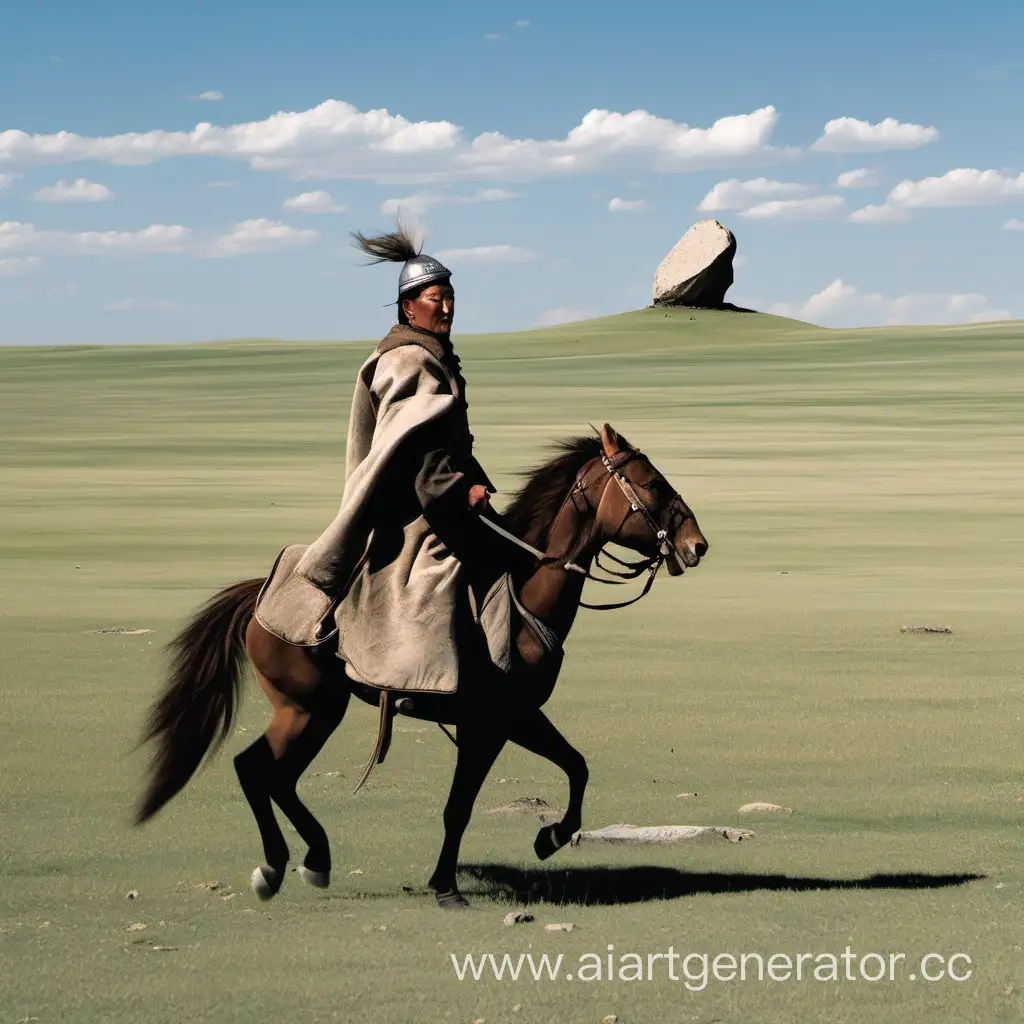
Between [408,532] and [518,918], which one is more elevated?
[408,532]

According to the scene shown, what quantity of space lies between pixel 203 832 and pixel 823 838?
293 centimetres

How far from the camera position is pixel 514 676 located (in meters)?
7.59

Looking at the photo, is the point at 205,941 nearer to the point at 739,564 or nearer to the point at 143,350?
the point at 739,564

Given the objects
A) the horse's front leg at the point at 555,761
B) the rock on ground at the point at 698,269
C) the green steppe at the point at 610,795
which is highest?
the rock on ground at the point at 698,269

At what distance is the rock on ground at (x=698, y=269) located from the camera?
97188 mm

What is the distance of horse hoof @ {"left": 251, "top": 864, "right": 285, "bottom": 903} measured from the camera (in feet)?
24.8

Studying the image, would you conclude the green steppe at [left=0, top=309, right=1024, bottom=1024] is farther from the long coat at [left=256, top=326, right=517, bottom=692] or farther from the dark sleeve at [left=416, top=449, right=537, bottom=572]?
the dark sleeve at [left=416, top=449, right=537, bottom=572]

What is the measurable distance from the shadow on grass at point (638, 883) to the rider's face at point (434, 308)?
7.69 feet

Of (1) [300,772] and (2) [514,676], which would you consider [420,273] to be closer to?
(2) [514,676]

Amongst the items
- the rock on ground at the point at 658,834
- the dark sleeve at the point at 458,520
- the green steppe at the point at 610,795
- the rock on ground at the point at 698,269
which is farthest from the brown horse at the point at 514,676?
the rock on ground at the point at 698,269

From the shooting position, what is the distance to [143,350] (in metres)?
106

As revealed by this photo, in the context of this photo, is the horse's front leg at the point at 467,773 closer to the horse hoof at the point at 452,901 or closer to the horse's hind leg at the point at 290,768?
the horse hoof at the point at 452,901

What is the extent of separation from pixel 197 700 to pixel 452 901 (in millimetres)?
1552

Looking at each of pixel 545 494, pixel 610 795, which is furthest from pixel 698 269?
pixel 545 494
